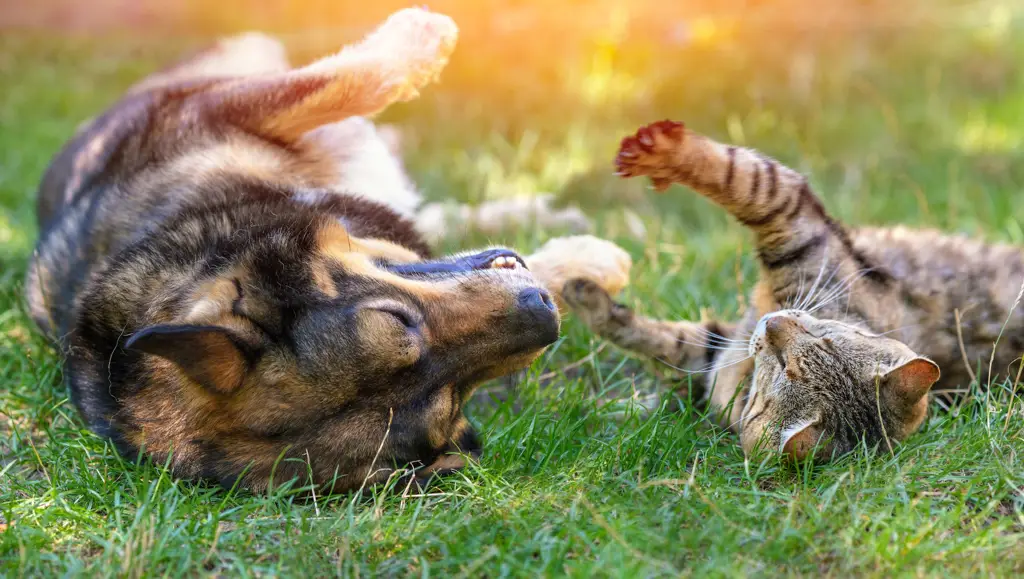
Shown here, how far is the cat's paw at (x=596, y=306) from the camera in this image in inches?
163

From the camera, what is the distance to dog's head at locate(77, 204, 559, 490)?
278 centimetres

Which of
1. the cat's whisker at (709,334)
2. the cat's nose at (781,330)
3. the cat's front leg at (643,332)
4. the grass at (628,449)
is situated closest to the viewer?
the grass at (628,449)

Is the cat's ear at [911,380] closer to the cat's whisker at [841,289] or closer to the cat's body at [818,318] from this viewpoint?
the cat's body at [818,318]

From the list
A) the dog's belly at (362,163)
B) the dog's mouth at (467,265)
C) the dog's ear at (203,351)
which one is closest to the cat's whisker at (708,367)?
the dog's mouth at (467,265)

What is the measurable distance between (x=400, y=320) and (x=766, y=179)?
1843 millimetres

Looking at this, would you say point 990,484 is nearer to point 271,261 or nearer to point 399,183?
point 271,261

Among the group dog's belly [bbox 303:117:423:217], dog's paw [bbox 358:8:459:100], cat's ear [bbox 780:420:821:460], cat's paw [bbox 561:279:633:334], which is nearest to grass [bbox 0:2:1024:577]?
cat's ear [bbox 780:420:821:460]

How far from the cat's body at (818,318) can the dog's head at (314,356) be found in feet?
3.03

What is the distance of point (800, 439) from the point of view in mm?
3078

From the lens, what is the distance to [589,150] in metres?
7.04

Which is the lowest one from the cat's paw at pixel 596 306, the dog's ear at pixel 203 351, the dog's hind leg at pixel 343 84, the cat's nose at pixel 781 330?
the cat's paw at pixel 596 306

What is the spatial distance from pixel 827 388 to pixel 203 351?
7.09ft

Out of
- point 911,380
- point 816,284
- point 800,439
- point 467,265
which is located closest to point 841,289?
point 816,284

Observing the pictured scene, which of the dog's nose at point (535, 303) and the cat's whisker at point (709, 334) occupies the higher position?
the dog's nose at point (535, 303)
